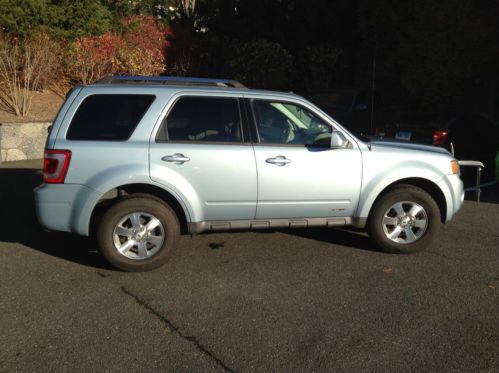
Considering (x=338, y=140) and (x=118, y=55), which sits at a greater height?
(x=118, y=55)

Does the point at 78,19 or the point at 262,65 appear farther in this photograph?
the point at 262,65

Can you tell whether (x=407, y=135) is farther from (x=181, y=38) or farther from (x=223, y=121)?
(x=181, y=38)

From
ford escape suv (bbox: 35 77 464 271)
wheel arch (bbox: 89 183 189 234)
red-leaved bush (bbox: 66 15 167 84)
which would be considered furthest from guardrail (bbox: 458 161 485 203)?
red-leaved bush (bbox: 66 15 167 84)

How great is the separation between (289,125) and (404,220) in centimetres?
158

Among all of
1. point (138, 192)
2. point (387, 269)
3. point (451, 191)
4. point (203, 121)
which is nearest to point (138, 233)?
point (138, 192)

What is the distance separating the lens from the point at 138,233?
16.3 ft

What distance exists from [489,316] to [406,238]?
157 cm

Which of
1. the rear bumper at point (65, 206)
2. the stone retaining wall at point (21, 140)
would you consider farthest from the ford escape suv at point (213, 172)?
the stone retaining wall at point (21, 140)

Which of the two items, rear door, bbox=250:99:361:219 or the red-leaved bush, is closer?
rear door, bbox=250:99:361:219

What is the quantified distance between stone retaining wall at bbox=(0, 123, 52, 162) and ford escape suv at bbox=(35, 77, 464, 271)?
7599 mm

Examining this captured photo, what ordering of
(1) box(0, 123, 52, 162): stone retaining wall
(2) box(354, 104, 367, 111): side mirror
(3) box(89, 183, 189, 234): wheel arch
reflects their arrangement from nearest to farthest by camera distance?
(3) box(89, 183, 189, 234): wheel arch < (2) box(354, 104, 367, 111): side mirror < (1) box(0, 123, 52, 162): stone retaining wall

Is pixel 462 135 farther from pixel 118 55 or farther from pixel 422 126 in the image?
pixel 118 55

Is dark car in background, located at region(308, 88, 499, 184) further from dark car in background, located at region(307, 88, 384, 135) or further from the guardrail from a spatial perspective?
the guardrail

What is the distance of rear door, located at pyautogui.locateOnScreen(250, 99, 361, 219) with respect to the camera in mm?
5180
